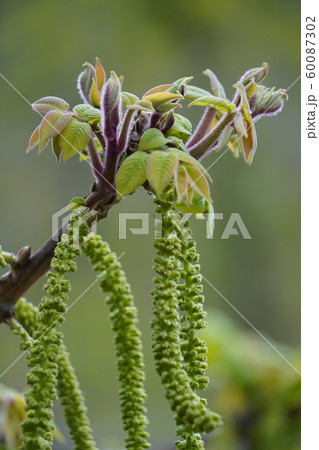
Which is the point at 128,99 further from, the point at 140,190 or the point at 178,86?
the point at 140,190

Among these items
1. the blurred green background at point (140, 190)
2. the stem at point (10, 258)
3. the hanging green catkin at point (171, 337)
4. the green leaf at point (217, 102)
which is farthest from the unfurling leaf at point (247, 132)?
the blurred green background at point (140, 190)

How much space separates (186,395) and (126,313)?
0.44ft

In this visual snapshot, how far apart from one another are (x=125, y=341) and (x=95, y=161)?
168mm

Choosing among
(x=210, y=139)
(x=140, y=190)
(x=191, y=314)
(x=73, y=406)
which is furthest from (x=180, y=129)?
(x=140, y=190)

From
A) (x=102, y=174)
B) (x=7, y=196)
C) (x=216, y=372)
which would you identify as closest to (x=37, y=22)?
(x=7, y=196)

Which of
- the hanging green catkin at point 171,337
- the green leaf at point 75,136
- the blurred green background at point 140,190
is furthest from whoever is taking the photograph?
the blurred green background at point 140,190

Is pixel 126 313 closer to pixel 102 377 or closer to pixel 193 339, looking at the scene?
pixel 193 339

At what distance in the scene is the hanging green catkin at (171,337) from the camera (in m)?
0.41

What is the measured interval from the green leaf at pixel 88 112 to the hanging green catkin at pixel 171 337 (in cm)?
11

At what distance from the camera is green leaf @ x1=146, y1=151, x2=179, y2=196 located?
0.47 m

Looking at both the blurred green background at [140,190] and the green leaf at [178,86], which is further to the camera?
the blurred green background at [140,190]

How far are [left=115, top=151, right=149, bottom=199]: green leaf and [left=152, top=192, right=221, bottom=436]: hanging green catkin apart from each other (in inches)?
1.0

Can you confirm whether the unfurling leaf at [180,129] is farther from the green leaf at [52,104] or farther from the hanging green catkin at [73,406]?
the hanging green catkin at [73,406]

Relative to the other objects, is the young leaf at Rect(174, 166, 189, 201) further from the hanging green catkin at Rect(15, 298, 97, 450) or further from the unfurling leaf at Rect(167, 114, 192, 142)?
the hanging green catkin at Rect(15, 298, 97, 450)
